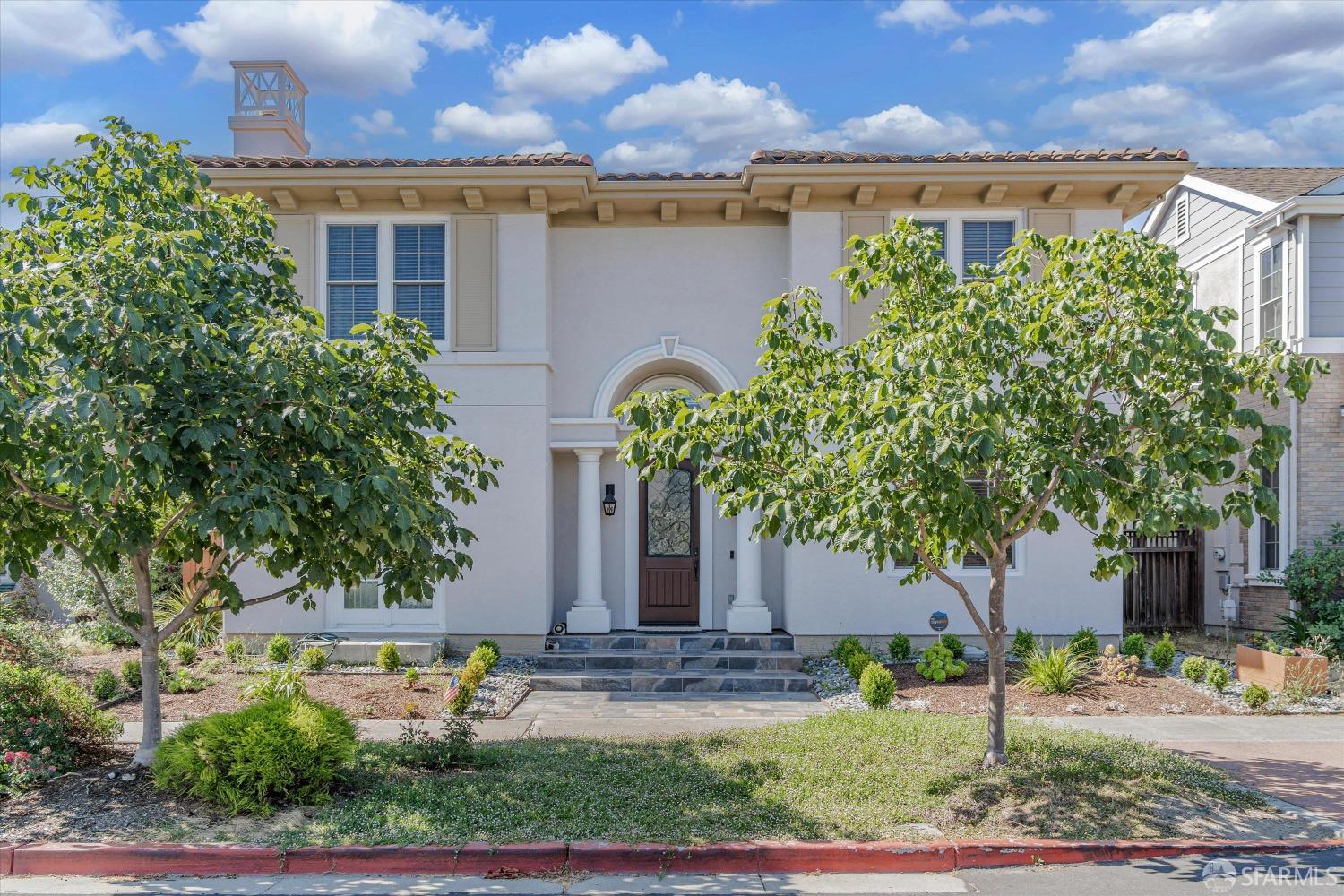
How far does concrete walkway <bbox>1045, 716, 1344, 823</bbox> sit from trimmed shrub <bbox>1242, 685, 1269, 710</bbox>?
7.4 inches

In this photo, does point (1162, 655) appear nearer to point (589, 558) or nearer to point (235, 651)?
point (589, 558)

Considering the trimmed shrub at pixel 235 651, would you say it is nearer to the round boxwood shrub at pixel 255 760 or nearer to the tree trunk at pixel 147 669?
the tree trunk at pixel 147 669

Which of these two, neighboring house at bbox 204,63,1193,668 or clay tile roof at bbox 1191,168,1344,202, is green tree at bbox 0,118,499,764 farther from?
clay tile roof at bbox 1191,168,1344,202

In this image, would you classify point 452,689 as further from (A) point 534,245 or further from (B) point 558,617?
(A) point 534,245

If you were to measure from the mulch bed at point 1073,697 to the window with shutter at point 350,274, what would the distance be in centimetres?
868

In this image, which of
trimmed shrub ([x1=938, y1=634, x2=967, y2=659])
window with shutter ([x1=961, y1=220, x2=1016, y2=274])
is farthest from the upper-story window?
trimmed shrub ([x1=938, y1=634, x2=967, y2=659])

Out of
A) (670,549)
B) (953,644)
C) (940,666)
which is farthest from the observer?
(670,549)

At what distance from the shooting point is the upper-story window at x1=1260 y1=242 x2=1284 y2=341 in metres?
13.7

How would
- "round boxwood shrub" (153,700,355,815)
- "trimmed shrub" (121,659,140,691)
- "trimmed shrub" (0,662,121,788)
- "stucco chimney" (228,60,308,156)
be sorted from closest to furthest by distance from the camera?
"round boxwood shrub" (153,700,355,815) < "trimmed shrub" (0,662,121,788) < "trimmed shrub" (121,659,140,691) < "stucco chimney" (228,60,308,156)

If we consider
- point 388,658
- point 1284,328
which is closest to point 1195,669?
point 1284,328

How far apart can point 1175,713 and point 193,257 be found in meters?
10.3

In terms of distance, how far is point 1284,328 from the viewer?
44.3ft

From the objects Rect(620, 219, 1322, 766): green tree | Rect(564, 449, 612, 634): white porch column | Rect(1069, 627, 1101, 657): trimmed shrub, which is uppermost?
Rect(620, 219, 1322, 766): green tree

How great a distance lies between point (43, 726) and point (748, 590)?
8188mm
